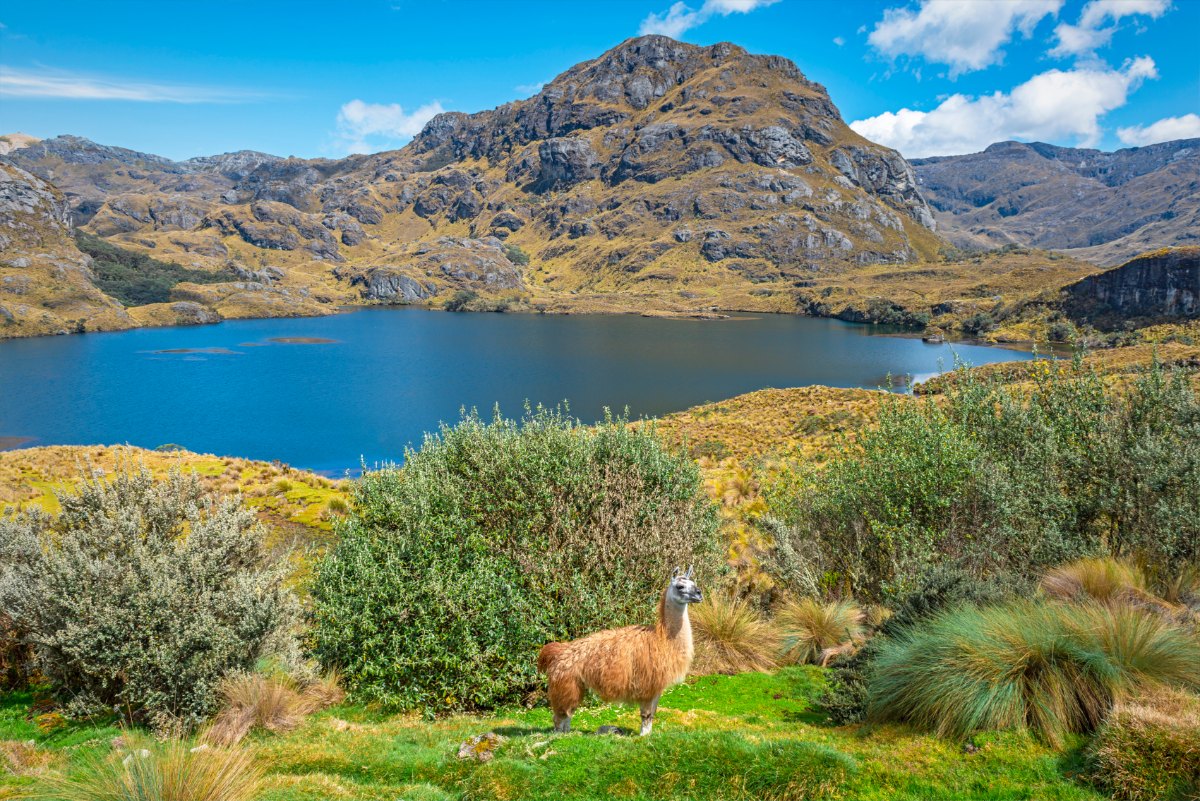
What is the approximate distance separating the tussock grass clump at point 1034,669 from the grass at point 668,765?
0.32m

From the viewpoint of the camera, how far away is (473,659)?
1109 cm

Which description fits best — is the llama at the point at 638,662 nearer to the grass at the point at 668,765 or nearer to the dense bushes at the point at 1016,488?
the grass at the point at 668,765

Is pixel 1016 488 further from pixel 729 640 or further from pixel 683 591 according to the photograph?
pixel 683 591

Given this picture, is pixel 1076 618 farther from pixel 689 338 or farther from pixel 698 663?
pixel 689 338

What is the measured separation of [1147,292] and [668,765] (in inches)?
7304

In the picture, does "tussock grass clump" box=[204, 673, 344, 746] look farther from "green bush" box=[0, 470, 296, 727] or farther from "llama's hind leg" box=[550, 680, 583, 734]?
"llama's hind leg" box=[550, 680, 583, 734]

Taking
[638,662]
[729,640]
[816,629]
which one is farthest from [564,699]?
[816,629]

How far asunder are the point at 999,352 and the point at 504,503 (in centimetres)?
13786

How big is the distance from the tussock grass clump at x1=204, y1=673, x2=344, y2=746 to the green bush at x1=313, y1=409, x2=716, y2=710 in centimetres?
124

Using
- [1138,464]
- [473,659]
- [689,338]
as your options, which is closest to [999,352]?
[689,338]

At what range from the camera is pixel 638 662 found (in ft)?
25.6

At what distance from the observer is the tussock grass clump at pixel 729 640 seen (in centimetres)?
1188

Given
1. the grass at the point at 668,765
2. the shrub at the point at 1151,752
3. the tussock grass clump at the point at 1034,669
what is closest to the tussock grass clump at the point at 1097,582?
the tussock grass clump at the point at 1034,669

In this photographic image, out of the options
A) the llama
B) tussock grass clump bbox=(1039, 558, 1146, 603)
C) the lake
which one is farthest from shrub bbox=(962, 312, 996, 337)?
the llama
